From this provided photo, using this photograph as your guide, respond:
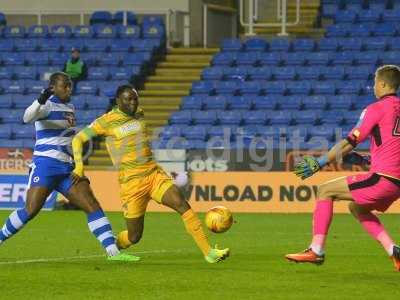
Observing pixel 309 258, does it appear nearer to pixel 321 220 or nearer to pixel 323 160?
pixel 321 220

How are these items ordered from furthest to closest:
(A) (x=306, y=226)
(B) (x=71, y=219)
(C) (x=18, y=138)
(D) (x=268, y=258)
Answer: (C) (x=18, y=138)
(B) (x=71, y=219)
(A) (x=306, y=226)
(D) (x=268, y=258)

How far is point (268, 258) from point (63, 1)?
21.7m

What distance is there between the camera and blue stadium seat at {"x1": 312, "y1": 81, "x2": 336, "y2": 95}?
2948 cm

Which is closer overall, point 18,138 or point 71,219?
point 71,219

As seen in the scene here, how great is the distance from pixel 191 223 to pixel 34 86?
1926 centimetres

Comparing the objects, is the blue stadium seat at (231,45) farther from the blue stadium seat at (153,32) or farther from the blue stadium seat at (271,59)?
the blue stadium seat at (153,32)

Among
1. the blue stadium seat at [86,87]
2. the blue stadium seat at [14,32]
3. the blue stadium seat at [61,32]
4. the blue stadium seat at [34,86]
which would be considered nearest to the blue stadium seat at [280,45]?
the blue stadium seat at [86,87]

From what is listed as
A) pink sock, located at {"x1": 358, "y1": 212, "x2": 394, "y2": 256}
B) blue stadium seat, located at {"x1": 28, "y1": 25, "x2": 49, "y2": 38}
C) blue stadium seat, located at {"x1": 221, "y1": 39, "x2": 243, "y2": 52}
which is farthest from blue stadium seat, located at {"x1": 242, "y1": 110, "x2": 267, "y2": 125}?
pink sock, located at {"x1": 358, "y1": 212, "x2": 394, "y2": 256}

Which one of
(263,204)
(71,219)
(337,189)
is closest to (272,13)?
(263,204)

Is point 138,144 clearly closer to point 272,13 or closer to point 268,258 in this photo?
point 268,258

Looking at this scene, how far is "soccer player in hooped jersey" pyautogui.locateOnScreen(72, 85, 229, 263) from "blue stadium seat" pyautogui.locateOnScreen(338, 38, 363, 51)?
18.2 m

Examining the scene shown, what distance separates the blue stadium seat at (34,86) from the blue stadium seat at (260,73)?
5.35 m

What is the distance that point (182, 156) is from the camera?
25.5 metres

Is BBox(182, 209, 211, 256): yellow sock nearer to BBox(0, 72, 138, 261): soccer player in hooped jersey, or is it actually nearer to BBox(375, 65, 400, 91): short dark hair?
BBox(0, 72, 138, 261): soccer player in hooped jersey
